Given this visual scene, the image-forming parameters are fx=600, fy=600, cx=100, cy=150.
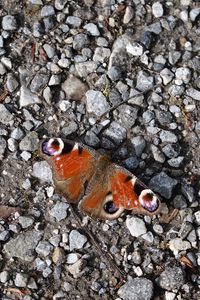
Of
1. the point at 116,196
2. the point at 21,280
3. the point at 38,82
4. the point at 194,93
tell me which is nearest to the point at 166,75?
the point at 194,93

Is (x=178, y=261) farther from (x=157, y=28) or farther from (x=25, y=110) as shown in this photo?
(x=157, y=28)

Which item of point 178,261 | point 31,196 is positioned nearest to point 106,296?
point 178,261

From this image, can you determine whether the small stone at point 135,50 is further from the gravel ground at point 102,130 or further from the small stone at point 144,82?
the small stone at point 144,82

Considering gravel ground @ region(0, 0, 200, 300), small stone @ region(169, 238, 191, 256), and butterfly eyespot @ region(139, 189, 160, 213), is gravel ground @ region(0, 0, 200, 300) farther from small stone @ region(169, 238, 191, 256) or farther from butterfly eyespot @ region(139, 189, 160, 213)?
butterfly eyespot @ region(139, 189, 160, 213)

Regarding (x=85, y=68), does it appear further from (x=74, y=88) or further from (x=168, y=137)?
(x=168, y=137)

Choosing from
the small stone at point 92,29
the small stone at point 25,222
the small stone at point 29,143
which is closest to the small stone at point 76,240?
the small stone at point 25,222
